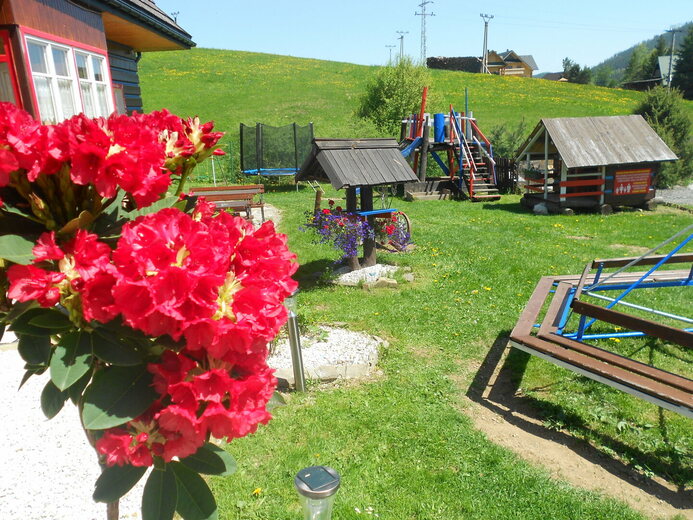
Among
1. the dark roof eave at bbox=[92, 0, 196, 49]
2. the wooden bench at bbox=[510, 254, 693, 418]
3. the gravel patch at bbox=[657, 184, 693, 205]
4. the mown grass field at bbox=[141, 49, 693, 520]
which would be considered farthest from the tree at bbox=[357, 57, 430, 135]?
the wooden bench at bbox=[510, 254, 693, 418]

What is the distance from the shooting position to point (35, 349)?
115 centimetres

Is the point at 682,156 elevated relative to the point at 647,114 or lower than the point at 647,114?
lower

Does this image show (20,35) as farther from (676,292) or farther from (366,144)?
(676,292)

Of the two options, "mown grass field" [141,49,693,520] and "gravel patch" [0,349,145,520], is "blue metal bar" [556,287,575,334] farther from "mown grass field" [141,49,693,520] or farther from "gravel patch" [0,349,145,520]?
"gravel patch" [0,349,145,520]

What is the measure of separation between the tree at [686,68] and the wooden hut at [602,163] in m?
47.6

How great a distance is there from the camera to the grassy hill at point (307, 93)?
3388cm

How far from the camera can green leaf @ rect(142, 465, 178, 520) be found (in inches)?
46.1

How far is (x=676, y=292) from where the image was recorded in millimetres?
7305

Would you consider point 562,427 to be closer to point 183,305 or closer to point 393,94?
point 183,305

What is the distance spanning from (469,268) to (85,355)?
25.1ft

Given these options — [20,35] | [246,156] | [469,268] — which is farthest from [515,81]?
[20,35]

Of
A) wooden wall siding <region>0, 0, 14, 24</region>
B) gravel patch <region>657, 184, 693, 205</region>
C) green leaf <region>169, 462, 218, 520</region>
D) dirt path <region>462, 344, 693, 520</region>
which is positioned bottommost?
gravel patch <region>657, 184, 693, 205</region>

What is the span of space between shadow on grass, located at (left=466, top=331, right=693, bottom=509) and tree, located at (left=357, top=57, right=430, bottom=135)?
23431mm

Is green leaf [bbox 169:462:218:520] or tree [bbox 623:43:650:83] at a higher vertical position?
tree [bbox 623:43:650:83]
